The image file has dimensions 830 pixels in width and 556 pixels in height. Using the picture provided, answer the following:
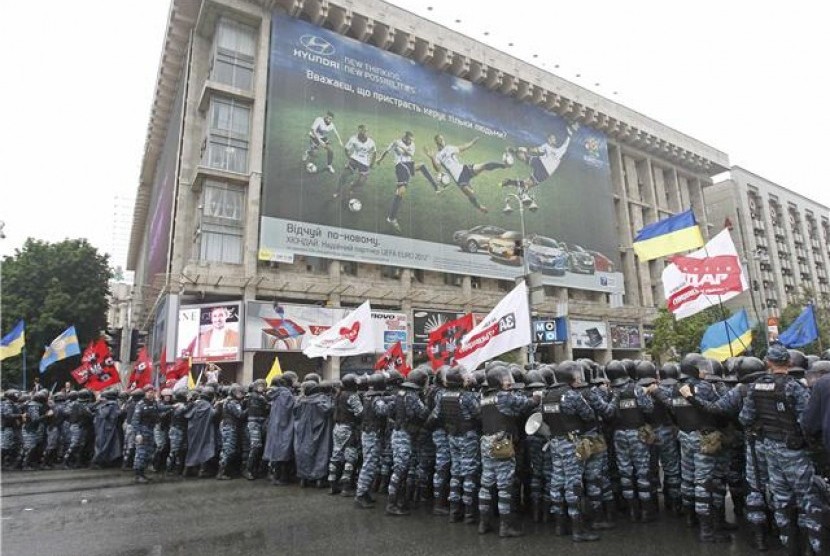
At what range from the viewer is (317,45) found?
1264 inches

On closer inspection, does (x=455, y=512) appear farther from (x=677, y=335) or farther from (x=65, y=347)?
(x=677, y=335)

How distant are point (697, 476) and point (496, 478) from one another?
2226 mm

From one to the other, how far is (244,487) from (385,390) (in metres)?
3.73

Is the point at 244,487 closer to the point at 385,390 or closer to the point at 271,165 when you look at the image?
the point at 385,390

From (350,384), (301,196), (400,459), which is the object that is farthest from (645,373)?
(301,196)

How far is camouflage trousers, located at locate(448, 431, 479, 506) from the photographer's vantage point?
6.91 m

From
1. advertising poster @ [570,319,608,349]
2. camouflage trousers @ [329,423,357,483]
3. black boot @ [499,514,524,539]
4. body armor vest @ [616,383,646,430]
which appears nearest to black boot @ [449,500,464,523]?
black boot @ [499,514,524,539]

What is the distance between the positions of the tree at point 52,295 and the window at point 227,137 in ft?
46.9

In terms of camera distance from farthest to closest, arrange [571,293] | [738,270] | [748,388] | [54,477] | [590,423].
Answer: [571,293]
[54,477]
[738,270]
[590,423]
[748,388]

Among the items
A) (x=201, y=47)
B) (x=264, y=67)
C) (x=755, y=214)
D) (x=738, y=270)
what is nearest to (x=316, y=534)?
(x=738, y=270)

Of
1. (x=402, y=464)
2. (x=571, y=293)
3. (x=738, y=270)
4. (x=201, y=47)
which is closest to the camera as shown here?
(x=402, y=464)

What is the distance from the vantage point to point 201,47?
1298 inches

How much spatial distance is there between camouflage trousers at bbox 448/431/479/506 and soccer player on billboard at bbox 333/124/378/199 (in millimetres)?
24265

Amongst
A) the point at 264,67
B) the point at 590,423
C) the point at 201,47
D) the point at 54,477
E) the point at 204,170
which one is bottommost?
the point at 54,477
